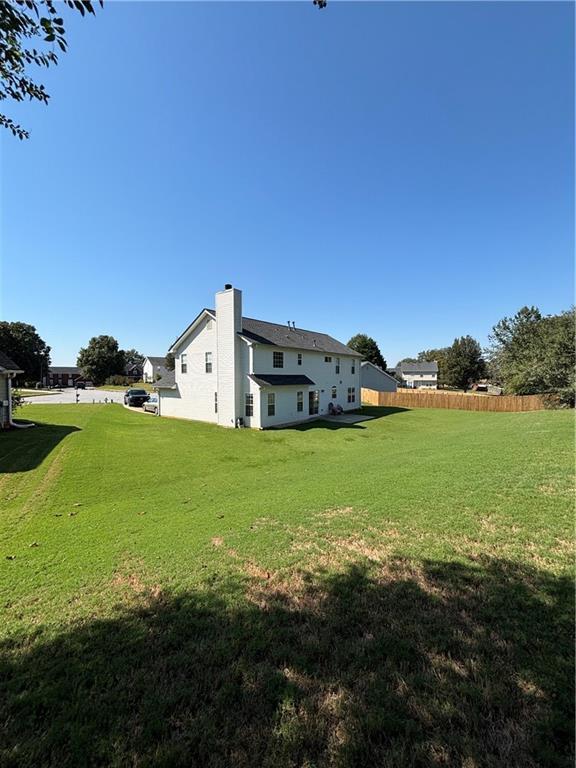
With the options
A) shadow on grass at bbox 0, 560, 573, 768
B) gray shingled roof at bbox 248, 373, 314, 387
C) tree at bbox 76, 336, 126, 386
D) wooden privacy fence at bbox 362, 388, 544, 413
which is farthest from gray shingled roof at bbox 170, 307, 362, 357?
tree at bbox 76, 336, 126, 386

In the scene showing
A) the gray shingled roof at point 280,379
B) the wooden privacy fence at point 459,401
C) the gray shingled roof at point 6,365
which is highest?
the gray shingled roof at point 6,365

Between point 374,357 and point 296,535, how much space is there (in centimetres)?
5888

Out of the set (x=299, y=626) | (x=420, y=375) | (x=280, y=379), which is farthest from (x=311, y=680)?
(x=420, y=375)

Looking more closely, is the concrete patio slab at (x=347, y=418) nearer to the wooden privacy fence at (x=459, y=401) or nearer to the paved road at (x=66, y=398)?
the wooden privacy fence at (x=459, y=401)

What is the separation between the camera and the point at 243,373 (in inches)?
863

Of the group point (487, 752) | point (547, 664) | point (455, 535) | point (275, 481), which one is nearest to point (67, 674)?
point (487, 752)

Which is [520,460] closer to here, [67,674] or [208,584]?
[208,584]

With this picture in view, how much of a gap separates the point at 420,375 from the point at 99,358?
73424mm

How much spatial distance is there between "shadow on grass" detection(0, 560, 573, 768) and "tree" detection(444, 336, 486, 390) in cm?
7298

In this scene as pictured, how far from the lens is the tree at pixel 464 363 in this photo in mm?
69125

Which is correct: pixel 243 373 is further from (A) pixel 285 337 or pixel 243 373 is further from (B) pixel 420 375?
(B) pixel 420 375

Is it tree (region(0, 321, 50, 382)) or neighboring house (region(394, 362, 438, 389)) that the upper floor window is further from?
neighboring house (region(394, 362, 438, 389))

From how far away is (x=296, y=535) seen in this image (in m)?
5.65

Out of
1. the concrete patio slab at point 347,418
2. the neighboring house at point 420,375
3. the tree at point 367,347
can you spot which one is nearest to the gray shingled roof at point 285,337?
the concrete patio slab at point 347,418
